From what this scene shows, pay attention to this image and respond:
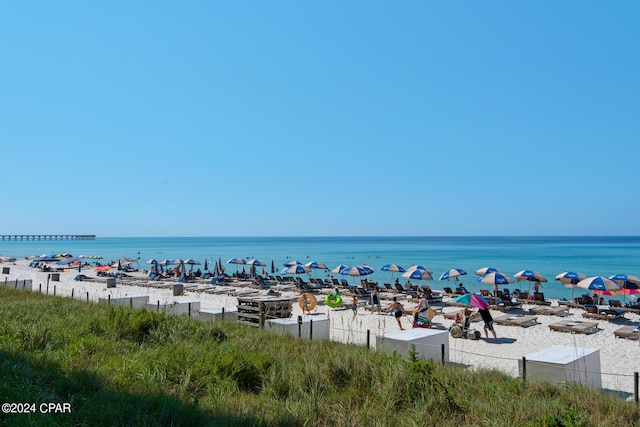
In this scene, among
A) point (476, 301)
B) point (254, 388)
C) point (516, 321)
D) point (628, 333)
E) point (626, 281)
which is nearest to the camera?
point (254, 388)

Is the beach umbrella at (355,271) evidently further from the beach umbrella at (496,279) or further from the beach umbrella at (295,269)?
the beach umbrella at (496,279)

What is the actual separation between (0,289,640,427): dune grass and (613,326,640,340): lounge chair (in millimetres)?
8377

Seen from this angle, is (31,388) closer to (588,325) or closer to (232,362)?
(232,362)

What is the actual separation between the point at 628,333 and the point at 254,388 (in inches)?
493

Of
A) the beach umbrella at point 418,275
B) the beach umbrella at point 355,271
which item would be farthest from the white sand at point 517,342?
the beach umbrella at point 355,271

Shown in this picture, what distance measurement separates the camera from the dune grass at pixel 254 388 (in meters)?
4.81

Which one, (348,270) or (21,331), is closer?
(21,331)

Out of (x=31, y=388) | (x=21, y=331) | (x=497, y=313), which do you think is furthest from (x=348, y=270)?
(x=31, y=388)

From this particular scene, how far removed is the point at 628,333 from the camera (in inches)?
536

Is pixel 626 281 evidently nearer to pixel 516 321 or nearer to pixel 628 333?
pixel 628 333

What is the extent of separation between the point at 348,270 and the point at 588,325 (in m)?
13.7

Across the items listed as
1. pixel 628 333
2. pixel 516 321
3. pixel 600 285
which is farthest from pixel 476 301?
pixel 600 285

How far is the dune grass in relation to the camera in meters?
4.81

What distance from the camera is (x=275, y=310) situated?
13680 mm
